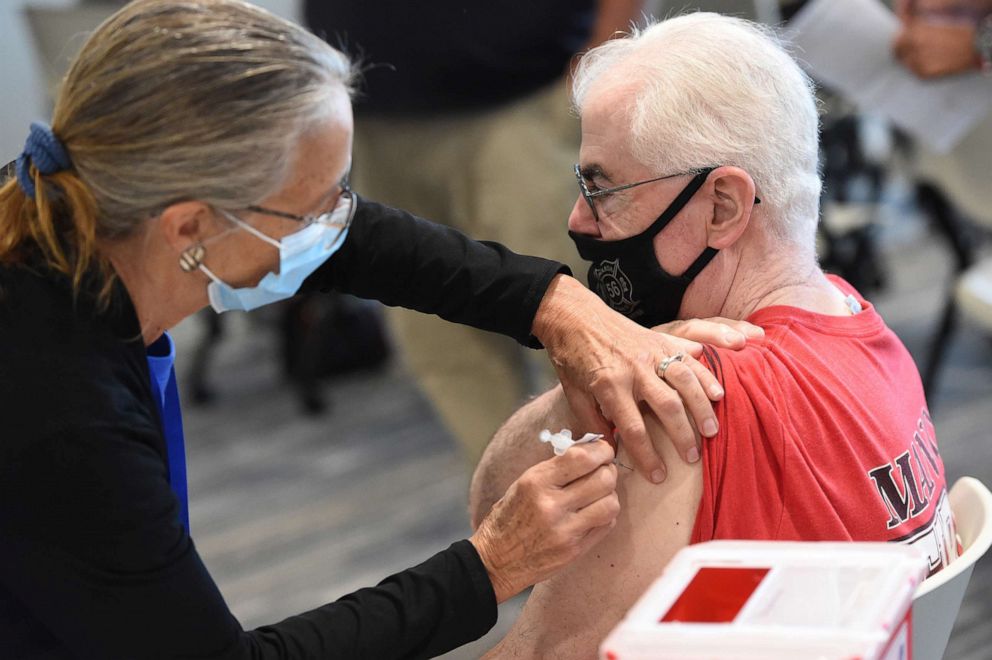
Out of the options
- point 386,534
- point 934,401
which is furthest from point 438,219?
point 934,401

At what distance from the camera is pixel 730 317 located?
1.59 m

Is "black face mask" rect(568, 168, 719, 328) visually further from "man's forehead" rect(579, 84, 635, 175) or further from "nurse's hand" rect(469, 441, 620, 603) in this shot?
"nurse's hand" rect(469, 441, 620, 603)

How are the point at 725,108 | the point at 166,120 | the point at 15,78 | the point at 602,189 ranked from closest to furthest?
the point at 166,120 < the point at 725,108 < the point at 602,189 < the point at 15,78

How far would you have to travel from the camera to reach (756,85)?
58.7 inches

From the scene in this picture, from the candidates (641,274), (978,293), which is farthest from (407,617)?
(978,293)

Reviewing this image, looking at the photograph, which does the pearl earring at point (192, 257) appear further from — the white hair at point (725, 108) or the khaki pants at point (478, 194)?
the khaki pants at point (478, 194)

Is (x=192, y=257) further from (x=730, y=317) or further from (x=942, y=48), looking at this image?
(x=942, y=48)

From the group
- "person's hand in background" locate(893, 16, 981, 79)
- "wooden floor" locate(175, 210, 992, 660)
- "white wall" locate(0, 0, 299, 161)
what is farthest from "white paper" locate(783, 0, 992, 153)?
"white wall" locate(0, 0, 299, 161)

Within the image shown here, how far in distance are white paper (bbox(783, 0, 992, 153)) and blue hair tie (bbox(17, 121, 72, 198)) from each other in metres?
2.07

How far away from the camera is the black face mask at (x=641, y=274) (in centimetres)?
157

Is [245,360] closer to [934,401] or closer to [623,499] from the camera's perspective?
[934,401]

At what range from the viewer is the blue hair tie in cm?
121

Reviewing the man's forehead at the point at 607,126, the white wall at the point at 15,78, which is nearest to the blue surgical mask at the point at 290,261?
the man's forehead at the point at 607,126

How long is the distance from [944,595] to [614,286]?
1.88 ft
